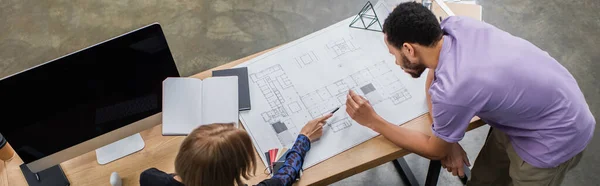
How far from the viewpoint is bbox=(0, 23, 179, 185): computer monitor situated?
5.15 ft

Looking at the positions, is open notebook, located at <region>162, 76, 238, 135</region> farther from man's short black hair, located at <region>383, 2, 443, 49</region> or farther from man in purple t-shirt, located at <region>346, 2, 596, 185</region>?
man's short black hair, located at <region>383, 2, 443, 49</region>

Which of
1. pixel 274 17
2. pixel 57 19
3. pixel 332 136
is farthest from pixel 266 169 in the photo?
pixel 57 19

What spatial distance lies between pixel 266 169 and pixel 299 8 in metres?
2.08

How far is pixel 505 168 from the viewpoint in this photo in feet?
7.73

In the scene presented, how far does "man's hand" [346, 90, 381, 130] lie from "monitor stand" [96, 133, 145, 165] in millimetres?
758

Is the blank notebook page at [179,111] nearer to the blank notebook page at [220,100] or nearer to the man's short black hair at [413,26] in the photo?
the blank notebook page at [220,100]

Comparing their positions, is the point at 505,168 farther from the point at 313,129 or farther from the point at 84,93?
the point at 84,93

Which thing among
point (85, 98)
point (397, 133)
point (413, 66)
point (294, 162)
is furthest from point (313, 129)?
point (85, 98)

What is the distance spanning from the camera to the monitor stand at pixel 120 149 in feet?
6.23

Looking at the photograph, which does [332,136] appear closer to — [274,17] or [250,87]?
[250,87]

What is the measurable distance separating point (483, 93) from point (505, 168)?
2.73 ft

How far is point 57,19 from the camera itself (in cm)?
375

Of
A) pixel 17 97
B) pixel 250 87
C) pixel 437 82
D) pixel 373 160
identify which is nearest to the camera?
pixel 17 97

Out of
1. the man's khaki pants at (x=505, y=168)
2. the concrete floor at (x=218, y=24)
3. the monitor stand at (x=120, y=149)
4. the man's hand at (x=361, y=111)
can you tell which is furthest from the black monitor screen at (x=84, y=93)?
the concrete floor at (x=218, y=24)
